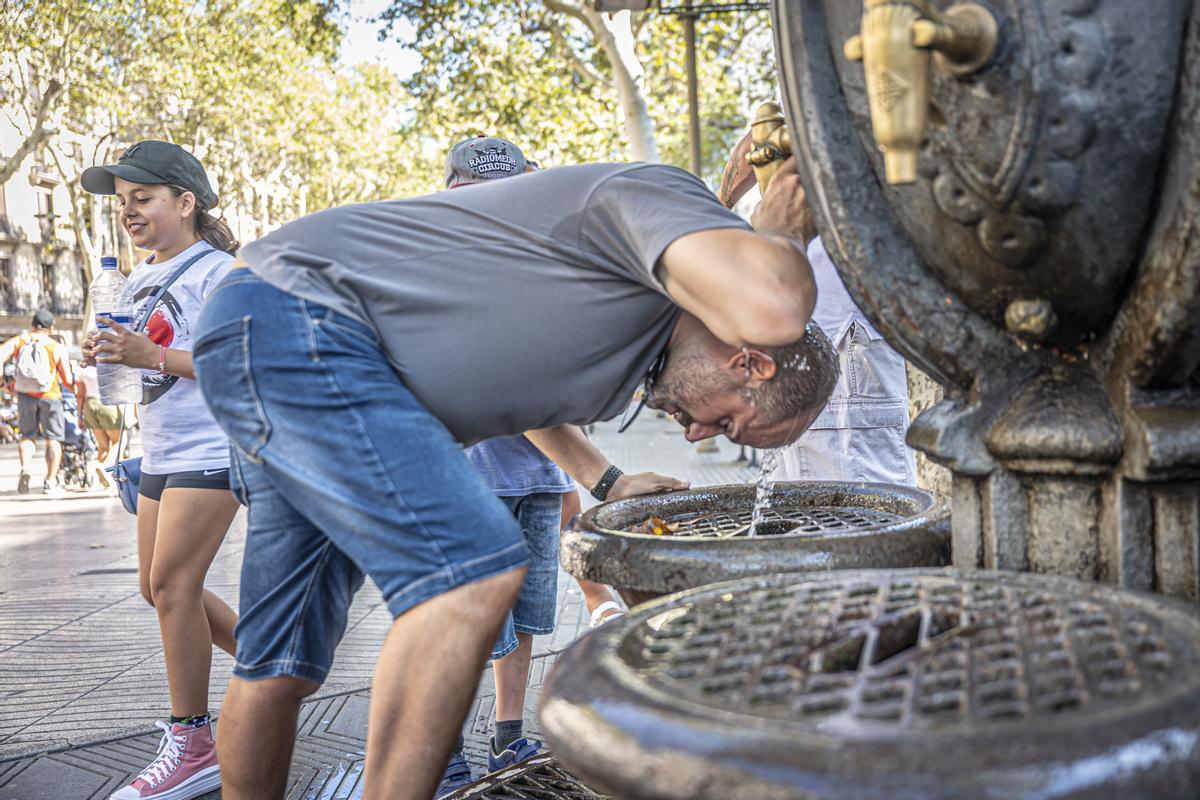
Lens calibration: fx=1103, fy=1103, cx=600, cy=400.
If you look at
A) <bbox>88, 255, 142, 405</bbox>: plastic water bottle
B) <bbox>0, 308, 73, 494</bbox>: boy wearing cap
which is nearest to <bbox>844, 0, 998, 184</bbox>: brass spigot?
<bbox>88, 255, 142, 405</bbox>: plastic water bottle

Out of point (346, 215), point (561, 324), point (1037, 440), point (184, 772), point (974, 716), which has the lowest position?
point (184, 772)

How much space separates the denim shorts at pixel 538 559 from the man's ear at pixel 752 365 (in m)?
1.55

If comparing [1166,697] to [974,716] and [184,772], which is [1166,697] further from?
[184,772]

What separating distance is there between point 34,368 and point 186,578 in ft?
34.6

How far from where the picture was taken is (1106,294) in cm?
162

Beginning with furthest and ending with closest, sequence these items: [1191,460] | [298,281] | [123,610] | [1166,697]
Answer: [123,610], [298,281], [1191,460], [1166,697]

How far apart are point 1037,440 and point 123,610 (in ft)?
17.3

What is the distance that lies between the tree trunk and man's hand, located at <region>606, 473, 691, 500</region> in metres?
9.84

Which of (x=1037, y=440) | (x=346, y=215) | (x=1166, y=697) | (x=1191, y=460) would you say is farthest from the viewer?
(x=346, y=215)

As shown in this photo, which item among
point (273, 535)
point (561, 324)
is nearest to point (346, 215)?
point (561, 324)

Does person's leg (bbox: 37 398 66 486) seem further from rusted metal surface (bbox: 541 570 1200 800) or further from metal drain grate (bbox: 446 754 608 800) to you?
rusted metal surface (bbox: 541 570 1200 800)

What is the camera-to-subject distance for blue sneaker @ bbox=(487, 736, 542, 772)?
10.9 ft

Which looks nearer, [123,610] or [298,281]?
[298,281]

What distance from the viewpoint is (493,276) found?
6.42ft
